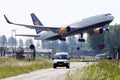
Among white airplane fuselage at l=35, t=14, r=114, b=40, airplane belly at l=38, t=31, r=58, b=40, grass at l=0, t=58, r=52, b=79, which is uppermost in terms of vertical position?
white airplane fuselage at l=35, t=14, r=114, b=40

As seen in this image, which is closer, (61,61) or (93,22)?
(61,61)

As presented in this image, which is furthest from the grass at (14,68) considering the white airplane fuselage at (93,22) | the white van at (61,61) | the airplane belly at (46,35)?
the airplane belly at (46,35)

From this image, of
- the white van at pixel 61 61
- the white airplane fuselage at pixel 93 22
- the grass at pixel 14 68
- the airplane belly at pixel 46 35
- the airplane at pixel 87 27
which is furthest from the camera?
the airplane belly at pixel 46 35

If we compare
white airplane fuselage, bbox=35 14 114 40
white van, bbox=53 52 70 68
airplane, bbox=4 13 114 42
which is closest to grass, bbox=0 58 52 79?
white van, bbox=53 52 70 68

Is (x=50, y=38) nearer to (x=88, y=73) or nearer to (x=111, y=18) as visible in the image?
(x=111, y=18)

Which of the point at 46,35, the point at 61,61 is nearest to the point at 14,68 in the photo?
the point at 61,61

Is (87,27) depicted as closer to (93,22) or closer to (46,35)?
(93,22)

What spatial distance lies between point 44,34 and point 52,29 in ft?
26.8

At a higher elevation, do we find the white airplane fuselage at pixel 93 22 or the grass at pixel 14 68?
the white airplane fuselage at pixel 93 22

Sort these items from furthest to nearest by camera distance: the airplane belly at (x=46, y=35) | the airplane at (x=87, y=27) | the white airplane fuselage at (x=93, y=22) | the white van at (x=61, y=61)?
the airplane belly at (x=46, y=35)
the airplane at (x=87, y=27)
the white airplane fuselage at (x=93, y=22)
the white van at (x=61, y=61)

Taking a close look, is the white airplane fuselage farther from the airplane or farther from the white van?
the white van

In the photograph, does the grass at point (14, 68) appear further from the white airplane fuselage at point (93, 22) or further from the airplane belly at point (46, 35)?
the airplane belly at point (46, 35)

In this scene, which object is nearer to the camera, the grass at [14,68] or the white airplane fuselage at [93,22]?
the grass at [14,68]

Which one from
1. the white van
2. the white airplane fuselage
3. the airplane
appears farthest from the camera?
the airplane
